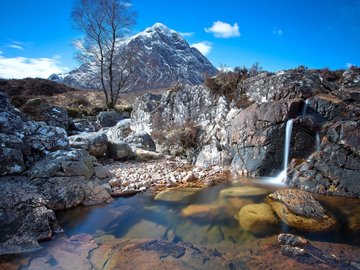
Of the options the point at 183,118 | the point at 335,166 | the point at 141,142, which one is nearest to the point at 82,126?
the point at 141,142

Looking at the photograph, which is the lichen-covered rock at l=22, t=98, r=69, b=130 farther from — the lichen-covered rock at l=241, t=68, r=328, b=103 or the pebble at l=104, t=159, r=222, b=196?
the lichen-covered rock at l=241, t=68, r=328, b=103

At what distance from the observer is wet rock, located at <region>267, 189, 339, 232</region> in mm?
4973

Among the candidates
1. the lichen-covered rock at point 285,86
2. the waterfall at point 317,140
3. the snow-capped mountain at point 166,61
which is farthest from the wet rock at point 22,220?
the snow-capped mountain at point 166,61

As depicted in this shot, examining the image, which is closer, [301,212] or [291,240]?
[291,240]

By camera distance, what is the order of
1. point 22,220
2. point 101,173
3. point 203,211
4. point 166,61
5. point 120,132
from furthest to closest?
point 166,61
point 120,132
point 101,173
point 203,211
point 22,220

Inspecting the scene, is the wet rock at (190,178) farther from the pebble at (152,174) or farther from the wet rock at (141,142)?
the wet rock at (141,142)

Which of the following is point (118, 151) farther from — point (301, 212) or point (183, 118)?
point (301, 212)

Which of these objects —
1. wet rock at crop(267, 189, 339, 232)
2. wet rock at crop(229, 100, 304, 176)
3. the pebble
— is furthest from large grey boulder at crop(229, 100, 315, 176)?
wet rock at crop(267, 189, 339, 232)

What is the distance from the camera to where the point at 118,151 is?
10523 mm

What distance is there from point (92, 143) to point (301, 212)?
778cm

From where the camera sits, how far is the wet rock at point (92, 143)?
9.77m

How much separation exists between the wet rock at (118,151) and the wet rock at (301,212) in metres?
6.39

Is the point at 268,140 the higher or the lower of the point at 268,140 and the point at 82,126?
the higher

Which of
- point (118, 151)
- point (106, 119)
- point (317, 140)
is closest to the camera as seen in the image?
point (317, 140)
